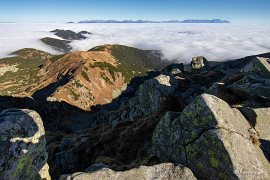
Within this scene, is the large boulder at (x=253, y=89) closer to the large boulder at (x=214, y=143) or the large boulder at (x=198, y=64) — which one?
the large boulder at (x=214, y=143)

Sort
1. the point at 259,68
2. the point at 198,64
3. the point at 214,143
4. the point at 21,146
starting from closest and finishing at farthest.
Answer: the point at 214,143 < the point at 21,146 < the point at 259,68 < the point at 198,64

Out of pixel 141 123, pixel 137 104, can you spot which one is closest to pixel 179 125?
pixel 141 123

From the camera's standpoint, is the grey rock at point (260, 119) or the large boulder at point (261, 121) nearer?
the large boulder at point (261, 121)

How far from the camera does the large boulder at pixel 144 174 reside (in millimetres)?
20875

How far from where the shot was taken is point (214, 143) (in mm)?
22531

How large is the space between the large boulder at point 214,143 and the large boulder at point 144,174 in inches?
78.5

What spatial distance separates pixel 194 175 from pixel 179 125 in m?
5.36

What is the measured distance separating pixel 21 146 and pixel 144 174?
40.2 feet

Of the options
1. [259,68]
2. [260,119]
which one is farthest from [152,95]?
[260,119]

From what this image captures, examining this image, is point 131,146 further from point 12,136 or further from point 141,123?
point 12,136

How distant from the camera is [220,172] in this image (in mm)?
21562

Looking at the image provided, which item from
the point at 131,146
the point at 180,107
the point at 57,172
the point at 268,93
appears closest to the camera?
the point at 268,93

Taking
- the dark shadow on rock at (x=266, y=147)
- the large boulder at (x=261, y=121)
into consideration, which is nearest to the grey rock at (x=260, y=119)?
the large boulder at (x=261, y=121)

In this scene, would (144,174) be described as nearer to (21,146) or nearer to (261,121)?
(21,146)
